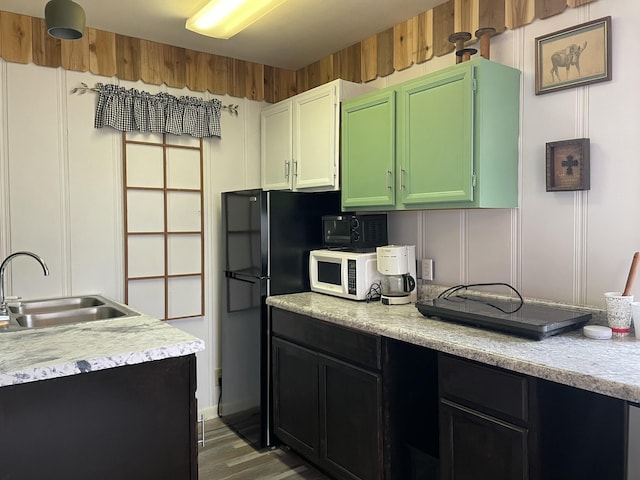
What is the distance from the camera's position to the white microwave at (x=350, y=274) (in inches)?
103

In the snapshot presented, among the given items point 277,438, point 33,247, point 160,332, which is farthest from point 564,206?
point 33,247

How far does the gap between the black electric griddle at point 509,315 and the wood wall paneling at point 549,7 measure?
131cm

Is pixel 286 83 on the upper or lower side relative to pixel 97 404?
upper

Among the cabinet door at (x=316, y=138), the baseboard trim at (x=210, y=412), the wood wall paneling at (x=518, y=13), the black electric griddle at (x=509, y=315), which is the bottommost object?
the baseboard trim at (x=210, y=412)

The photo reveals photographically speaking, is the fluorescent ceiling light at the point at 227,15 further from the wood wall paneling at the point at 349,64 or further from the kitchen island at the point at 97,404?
the kitchen island at the point at 97,404

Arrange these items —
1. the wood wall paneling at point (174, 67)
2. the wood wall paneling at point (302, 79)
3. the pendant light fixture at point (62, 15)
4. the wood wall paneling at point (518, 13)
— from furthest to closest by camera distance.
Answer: the wood wall paneling at point (302, 79), the wood wall paneling at point (174, 67), the wood wall paneling at point (518, 13), the pendant light fixture at point (62, 15)

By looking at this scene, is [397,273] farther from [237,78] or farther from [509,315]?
[237,78]

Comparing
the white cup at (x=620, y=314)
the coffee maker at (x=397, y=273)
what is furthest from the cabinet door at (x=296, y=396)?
the white cup at (x=620, y=314)

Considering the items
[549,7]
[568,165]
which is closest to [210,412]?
[568,165]

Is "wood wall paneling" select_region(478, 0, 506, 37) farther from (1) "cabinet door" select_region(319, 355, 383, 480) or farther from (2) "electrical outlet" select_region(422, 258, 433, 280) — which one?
(1) "cabinet door" select_region(319, 355, 383, 480)

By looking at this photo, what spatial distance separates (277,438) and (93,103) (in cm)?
234

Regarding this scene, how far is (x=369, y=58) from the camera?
3064 millimetres

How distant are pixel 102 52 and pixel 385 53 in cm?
175

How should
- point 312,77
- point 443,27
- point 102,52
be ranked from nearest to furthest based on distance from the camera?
point 443,27 < point 102,52 < point 312,77
